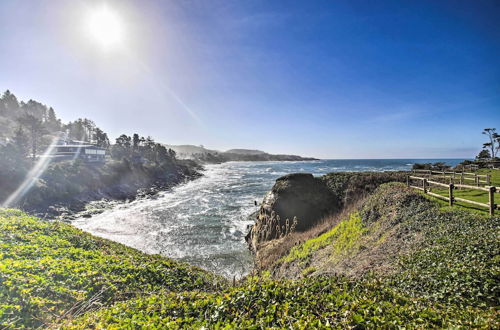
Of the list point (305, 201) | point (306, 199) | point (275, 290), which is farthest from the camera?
point (306, 199)

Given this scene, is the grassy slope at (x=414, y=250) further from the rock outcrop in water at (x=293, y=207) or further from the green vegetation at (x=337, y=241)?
the rock outcrop in water at (x=293, y=207)

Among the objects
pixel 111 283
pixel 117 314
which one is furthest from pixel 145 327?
pixel 111 283

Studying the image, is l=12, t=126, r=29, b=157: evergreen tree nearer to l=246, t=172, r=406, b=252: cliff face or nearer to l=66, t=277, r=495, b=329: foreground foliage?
l=246, t=172, r=406, b=252: cliff face

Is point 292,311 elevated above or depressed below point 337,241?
above

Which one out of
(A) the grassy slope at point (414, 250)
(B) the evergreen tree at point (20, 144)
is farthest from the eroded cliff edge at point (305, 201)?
(B) the evergreen tree at point (20, 144)

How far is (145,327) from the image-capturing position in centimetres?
434

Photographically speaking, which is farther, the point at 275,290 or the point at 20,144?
the point at 20,144

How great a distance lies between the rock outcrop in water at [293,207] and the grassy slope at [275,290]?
957cm

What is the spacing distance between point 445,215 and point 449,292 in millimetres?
5757

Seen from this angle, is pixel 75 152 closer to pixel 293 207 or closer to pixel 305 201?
pixel 293 207

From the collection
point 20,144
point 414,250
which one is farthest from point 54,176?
point 414,250

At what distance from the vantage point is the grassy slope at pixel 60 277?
5.11m

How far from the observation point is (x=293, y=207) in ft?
64.2

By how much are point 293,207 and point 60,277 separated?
1647 centimetres
